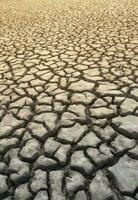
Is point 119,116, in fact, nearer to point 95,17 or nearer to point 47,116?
point 47,116

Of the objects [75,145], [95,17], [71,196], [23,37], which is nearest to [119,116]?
[75,145]

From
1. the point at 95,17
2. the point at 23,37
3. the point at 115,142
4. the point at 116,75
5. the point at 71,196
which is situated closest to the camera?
the point at 71,196

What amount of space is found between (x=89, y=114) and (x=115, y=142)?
45 centimetres

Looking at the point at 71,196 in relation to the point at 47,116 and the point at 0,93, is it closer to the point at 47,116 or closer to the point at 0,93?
the point at 47,116

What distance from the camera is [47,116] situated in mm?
2584

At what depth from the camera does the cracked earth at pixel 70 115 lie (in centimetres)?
188

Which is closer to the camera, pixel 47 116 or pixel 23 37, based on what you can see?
pixel 47 116

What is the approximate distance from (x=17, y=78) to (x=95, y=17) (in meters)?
3.30

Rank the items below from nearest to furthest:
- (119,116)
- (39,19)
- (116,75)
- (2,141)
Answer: (2,141)
(119,116)
(116,75)
(39,19)

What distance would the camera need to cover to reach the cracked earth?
188 cm

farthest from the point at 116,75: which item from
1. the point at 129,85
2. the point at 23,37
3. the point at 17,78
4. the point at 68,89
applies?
the point at 23,37

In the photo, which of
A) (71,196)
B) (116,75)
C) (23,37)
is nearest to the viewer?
(71,196)

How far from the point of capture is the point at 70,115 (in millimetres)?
2557

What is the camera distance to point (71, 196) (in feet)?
5.85
